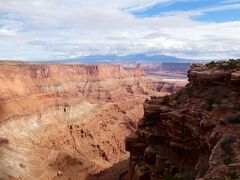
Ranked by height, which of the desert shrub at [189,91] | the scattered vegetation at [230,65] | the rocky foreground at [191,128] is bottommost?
the rocky foreground at [191,128]

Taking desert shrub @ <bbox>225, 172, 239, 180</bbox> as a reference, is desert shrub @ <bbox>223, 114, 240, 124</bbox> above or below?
above

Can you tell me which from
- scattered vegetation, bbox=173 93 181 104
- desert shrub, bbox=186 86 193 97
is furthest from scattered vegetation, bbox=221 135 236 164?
scattered vegetation, bbox=173 93 181 104

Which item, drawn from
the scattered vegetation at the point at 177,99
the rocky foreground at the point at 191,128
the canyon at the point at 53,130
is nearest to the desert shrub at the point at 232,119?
the rocky foreground at the point at 191,128

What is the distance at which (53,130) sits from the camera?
258 feet

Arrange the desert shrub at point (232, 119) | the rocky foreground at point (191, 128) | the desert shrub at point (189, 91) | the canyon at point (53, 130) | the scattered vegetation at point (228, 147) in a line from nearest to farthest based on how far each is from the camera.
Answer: the scattered vegetation at point (228, 147), the desert shrub at point (232, 119), the rocky foreground at point (191, 128), the desert shrub at point (189, 91), the canyon at point (53, 130)

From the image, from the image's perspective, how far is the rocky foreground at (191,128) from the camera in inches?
1203

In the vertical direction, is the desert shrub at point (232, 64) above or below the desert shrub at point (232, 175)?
above

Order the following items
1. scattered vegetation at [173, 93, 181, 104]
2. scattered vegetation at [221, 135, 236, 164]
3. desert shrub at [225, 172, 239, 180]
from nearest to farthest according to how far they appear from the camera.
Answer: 1. desert shrub at [225, 172, 239, 180]
2. scattered vegetation at [221, 135, 236, 164]
3. scattered vegetation at [173, 93, 181, 104]

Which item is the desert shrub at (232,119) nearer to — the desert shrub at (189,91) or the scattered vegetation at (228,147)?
the scattered vegetation at (228,147)

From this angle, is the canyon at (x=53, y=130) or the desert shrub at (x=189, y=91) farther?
the canyon at (x=53, y=130)

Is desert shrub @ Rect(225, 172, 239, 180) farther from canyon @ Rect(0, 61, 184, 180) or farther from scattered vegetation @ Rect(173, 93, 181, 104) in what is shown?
canyon @ Rect(0, 61, 184, 180)

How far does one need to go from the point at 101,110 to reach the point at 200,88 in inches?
2299

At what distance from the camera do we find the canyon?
66425mm

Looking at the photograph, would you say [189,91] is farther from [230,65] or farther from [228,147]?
[228,147]
